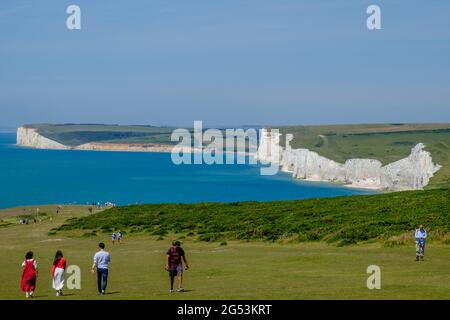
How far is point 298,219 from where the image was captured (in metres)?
50.1

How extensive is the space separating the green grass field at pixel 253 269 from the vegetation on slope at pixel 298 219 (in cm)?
149

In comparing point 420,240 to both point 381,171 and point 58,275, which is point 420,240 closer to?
point 58,275

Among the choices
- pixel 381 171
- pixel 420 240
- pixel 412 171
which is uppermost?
pixel 381 171

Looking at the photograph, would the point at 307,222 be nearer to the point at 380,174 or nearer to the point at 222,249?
the point at 222,249

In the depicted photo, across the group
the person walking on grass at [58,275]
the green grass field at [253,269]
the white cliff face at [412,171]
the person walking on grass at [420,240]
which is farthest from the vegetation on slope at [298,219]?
the white cliff face at [412,171]

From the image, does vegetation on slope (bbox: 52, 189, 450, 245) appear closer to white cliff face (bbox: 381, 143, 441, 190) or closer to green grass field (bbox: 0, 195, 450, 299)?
green grass field (bbox: 0, 195, 450, 299)

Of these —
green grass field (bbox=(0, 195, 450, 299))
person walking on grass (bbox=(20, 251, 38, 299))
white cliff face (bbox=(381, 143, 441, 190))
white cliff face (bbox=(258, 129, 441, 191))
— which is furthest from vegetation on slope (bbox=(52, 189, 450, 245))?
white cliff face (bbox=(258, 129, 441, 191))

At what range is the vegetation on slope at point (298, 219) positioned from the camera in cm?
4200

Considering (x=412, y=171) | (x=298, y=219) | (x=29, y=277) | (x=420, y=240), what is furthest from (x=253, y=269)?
(x=412, y=171)

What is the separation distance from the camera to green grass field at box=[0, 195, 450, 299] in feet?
71.3

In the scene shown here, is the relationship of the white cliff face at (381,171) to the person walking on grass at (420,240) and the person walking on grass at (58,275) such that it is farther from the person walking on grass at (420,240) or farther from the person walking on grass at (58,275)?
the person walking on grass at (58,275)

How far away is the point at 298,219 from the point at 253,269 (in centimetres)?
2105
